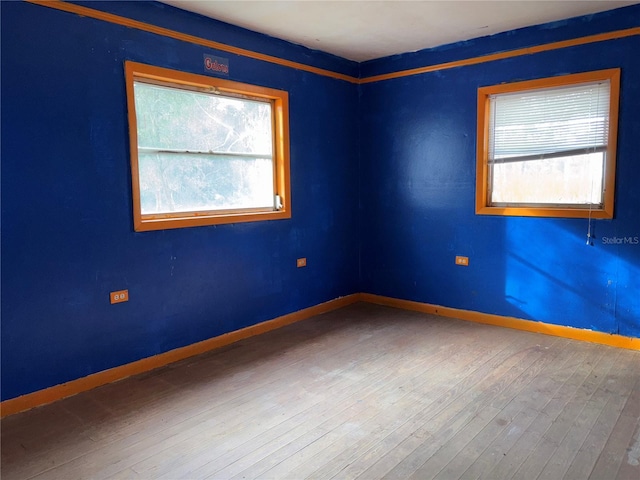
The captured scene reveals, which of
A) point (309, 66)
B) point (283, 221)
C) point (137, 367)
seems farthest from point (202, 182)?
point (309, 66)

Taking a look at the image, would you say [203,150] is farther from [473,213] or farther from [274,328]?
[473,213]

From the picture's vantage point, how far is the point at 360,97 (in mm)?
5457

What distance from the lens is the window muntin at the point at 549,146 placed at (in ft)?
12.9

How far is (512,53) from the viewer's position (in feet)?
14.1

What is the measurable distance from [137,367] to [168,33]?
2.60m

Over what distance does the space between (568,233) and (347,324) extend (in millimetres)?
2251

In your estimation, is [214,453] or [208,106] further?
[208,106]

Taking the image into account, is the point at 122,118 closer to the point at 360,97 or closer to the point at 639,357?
the point at 360,97

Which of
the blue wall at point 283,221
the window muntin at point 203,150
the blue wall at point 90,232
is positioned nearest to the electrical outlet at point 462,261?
the blue wall at point 283,221

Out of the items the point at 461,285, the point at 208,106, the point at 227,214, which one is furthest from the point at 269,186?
the point at 461,285

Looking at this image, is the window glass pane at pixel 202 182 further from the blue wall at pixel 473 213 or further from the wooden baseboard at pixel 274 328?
the blue wall at pixel 473 213

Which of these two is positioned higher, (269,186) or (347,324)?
(269,186)

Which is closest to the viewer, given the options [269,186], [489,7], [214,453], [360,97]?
[214,453]
